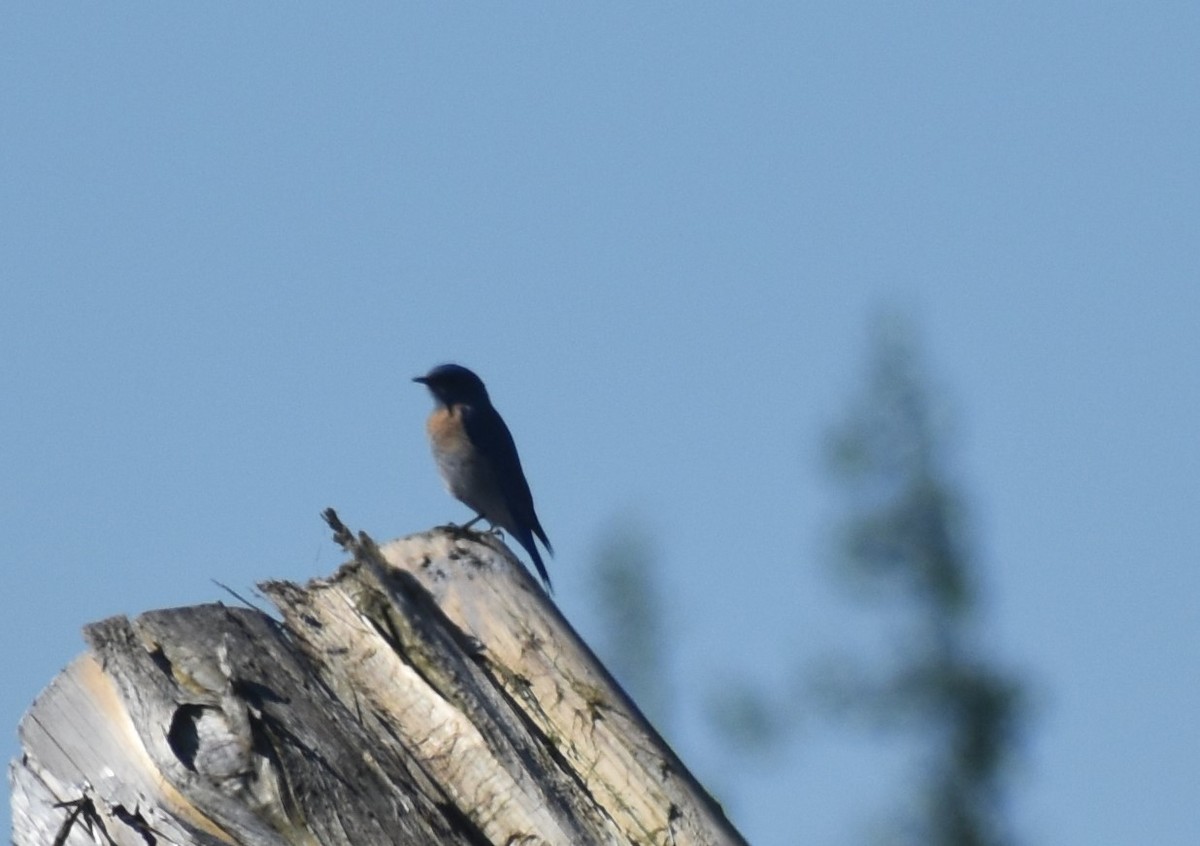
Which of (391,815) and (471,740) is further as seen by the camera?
(471,740)

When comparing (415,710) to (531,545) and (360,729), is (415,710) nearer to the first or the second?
(360,729)

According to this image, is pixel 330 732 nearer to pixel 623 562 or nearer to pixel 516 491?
pixel 516 491

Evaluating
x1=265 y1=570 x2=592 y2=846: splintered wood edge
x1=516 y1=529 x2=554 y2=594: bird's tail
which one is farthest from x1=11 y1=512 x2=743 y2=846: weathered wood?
x1=516 y1=529 x2=554 y2=594: bird's tail

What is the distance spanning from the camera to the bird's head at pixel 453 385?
1285cm

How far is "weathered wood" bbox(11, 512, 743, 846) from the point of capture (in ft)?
17.8

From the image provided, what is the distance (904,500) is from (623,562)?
4401mm

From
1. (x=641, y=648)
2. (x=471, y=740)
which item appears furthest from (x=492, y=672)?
(x=641, y=648)

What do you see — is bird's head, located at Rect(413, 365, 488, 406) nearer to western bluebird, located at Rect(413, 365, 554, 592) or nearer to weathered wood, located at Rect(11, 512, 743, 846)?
western bluebird, located at Rect(413, 365, 554, 592)

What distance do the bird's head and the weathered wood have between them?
20.8 ft

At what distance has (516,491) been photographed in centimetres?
1259

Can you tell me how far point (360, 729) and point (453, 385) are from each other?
714 centimetres

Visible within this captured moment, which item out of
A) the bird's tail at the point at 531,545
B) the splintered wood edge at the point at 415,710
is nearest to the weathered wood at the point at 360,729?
the splintered wood edge at the point at 415,710

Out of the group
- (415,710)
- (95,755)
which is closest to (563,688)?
(415,710)

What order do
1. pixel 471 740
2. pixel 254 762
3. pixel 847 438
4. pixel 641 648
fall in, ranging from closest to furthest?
pixel 254 762
pixel 471 740
pixel 847 438
pixel 641 648
